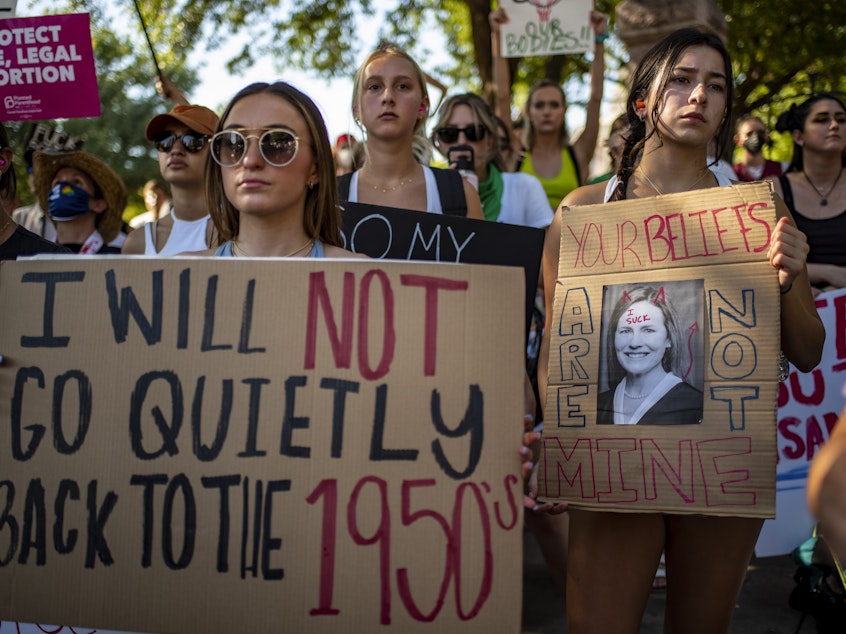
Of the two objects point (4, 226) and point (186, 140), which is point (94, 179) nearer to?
point (186, 140)

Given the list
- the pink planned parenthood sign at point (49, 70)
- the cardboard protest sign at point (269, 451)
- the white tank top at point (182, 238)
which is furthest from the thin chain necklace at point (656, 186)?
the pink planned parenthood sign at point (49, 70)

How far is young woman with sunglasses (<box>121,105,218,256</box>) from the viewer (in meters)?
3.77

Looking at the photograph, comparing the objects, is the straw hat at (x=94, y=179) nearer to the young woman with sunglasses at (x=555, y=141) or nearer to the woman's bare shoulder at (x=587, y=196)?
the young woman with sunglasses at (x=555, y=141)

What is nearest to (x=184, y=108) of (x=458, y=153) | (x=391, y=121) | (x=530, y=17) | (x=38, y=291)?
(x=391, y=121)

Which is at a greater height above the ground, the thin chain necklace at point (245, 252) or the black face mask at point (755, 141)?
the black face mask at point (755, 141)

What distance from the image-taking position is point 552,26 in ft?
19.8

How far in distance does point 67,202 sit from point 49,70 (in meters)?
0.76

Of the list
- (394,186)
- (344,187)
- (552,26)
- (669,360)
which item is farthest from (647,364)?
(552,26)

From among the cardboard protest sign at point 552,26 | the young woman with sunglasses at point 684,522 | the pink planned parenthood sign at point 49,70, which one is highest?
the cardboard protest sign at point 552,26

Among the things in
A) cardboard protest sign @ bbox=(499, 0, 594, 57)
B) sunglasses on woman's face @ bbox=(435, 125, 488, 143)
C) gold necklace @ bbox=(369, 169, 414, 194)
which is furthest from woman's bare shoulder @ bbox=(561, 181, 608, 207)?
cardboard protest sign @ bbox=(499, 0, 594, 57)

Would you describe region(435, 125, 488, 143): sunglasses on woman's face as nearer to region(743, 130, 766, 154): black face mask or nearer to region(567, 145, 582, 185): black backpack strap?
region(567, 145, 582, 185): black backpack strap

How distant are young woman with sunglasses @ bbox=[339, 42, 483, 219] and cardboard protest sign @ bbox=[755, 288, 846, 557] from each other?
1694 mm

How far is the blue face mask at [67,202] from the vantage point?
457cm

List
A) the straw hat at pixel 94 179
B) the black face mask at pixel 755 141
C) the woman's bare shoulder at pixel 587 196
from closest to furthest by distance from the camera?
the woman's bare shoulder at pixel 587 196, the straw hat at pixel 94 179, the black face mask at pixel 755 141
